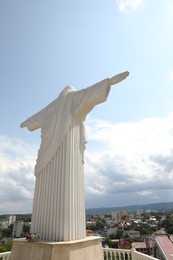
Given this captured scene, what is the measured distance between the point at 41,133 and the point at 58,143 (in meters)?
0.94

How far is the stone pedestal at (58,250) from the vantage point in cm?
395

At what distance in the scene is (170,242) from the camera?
42.9 ft

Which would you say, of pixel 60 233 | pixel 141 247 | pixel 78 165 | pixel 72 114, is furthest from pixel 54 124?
pixel 141 247

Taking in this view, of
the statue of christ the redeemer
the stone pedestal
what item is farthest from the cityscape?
the statue of christ the redeemer

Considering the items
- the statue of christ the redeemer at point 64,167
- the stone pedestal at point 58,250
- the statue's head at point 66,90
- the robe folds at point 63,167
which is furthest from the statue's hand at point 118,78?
the stone pedestal at point 58,250

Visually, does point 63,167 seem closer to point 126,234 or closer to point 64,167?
point 64,167

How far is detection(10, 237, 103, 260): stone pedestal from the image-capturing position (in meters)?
3.95

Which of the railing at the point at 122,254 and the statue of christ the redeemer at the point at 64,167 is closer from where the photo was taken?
the statue of christ the redeemer at the point at 64,167

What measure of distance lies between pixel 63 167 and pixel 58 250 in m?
1.59

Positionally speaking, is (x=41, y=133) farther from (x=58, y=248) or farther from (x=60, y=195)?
(x=58, y=248)

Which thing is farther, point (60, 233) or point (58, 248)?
point (60, 233)

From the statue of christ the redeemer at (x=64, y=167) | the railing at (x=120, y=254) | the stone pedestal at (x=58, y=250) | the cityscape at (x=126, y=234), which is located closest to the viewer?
the stone pedestal at (x=58, y=250)

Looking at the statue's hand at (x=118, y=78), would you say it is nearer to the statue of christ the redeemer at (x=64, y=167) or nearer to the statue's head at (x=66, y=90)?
the statue of christ the redeemer at (x=64, y=167)

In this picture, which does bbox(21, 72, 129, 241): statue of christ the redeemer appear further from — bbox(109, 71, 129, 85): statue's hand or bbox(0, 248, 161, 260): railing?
bbox(0, 248, 161, 260): railing
